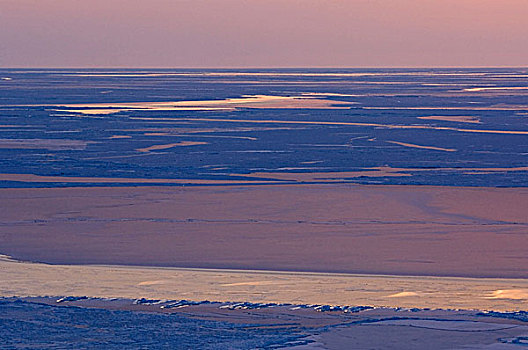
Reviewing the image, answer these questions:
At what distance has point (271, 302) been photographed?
7.22 metres

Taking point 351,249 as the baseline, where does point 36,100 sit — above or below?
above

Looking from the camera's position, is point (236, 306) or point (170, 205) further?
point (170, 205)

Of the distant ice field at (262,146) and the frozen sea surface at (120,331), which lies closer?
the frozen sea surface at (120,331)

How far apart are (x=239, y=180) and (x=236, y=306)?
799 centimetres

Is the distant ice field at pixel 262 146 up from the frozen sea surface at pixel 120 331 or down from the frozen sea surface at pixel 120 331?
up

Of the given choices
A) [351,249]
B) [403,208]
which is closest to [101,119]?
[403,208]

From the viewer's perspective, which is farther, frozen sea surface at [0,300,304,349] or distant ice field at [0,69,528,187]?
distant ice field at [0,69,528,187]

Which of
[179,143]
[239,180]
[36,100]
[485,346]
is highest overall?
[36,100]

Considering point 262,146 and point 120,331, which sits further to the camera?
point 262,146

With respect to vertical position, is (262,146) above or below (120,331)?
above

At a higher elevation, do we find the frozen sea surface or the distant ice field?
the distant ice field

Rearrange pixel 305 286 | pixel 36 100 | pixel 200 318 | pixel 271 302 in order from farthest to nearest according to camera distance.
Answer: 1. pixel 36 100
2. pixel 305 286
3. pixel 271 302
4. pixel 200 318

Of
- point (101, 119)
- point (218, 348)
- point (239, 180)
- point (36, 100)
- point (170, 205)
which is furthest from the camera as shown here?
point (36, 100)

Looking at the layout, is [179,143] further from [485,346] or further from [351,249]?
[485,346]
